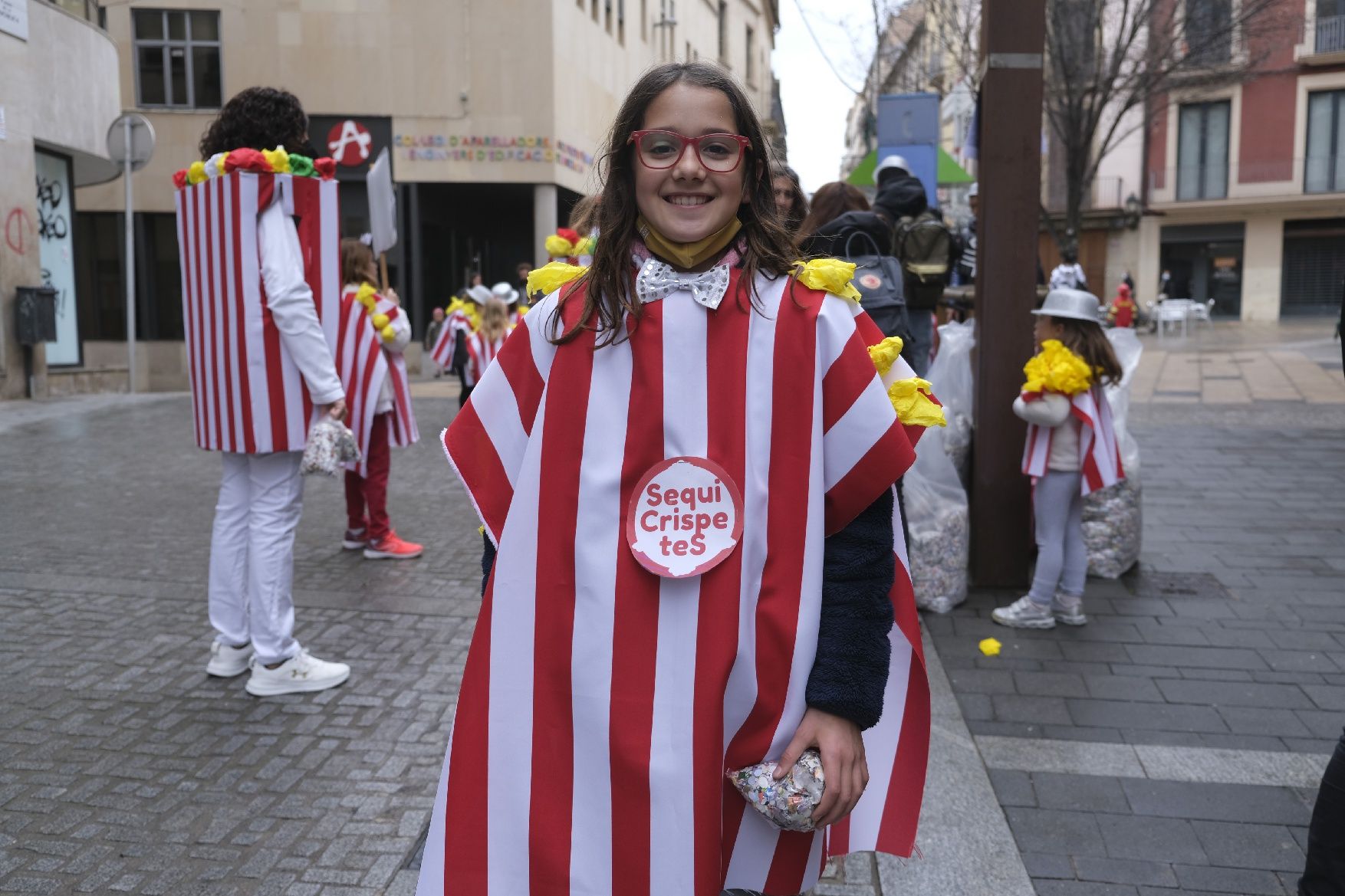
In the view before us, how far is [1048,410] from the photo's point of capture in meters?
4.95

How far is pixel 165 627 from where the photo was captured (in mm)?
4875

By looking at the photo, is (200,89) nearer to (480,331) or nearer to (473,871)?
(480,331)

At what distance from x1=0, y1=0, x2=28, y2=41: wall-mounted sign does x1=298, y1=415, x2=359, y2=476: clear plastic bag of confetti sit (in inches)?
471

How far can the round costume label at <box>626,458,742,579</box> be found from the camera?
5.53ft

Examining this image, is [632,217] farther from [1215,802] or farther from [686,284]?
[1215,802]

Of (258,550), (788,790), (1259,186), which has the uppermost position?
(1259,186)

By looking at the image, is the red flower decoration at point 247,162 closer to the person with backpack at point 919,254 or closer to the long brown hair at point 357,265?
the long brown hair at point 357,265

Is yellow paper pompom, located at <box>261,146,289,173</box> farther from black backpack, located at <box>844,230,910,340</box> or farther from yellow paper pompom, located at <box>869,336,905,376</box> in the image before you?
yellow paper pompom, located at <box>869,336,905,376</box>

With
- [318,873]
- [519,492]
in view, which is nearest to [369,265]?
[318,873]

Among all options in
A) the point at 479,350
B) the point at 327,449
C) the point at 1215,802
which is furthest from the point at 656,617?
the point at 479,350

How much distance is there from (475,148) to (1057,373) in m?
19.4

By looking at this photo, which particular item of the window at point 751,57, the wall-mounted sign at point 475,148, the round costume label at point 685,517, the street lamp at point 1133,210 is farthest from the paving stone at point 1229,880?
the window at point 751,57

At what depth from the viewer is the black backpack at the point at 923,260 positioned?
6.49m

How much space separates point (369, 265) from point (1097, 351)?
4166mm
